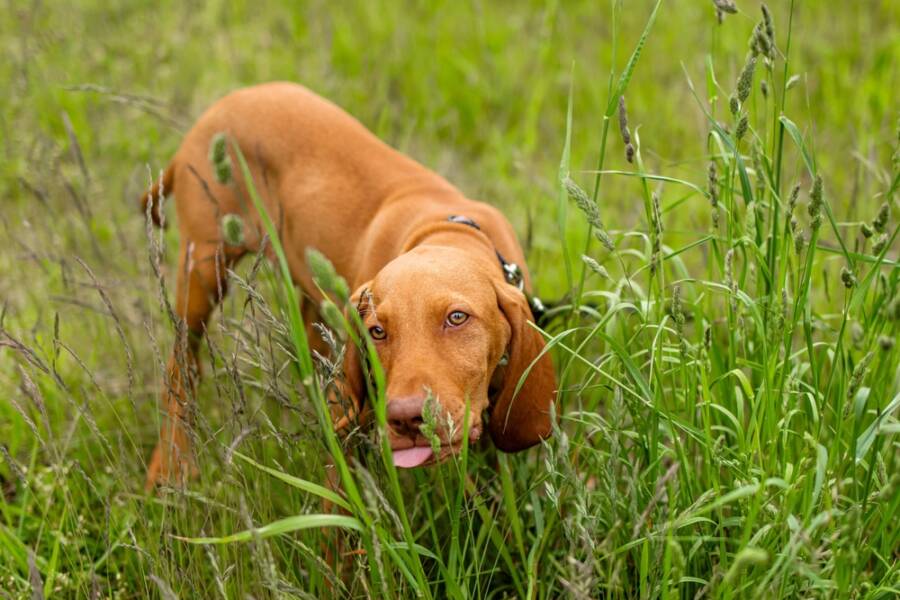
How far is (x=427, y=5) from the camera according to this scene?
20.3 ft

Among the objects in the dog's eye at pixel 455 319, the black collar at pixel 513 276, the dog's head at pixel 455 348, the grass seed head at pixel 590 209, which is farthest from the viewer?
the black collar at pixel 513 276

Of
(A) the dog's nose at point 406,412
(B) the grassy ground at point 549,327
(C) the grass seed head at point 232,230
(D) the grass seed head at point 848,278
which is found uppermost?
(C) the grass seed head at point 232,230

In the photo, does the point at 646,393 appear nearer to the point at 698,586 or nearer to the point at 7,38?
the point at 698,586

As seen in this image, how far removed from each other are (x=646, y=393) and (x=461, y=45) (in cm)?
421

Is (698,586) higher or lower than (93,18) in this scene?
lower

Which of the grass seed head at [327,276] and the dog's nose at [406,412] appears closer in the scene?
the grass seed head at [327,276]

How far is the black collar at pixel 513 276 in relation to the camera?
2.82 metres

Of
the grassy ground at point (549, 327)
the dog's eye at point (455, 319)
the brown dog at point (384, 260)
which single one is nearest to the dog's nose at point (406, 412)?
the brown dog at point (384, 260)

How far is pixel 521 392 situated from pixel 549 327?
2.20 ft

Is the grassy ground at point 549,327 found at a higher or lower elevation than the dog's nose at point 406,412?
lower

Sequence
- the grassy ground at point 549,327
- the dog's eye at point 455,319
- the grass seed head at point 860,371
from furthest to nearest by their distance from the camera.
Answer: the dog's eye at point 455,319, the grassy ground at point 549,327, the grass seed head at point 860,371

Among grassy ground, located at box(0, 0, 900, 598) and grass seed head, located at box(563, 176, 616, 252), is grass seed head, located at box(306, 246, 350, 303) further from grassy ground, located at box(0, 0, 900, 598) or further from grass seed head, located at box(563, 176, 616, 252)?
grass seed head, located at box(563, 176, 616, 252)

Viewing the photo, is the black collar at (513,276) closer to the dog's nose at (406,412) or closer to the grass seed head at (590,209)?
the dog's nose at (406,412)

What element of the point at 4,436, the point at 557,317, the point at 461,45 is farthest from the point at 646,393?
the point at 461,45
